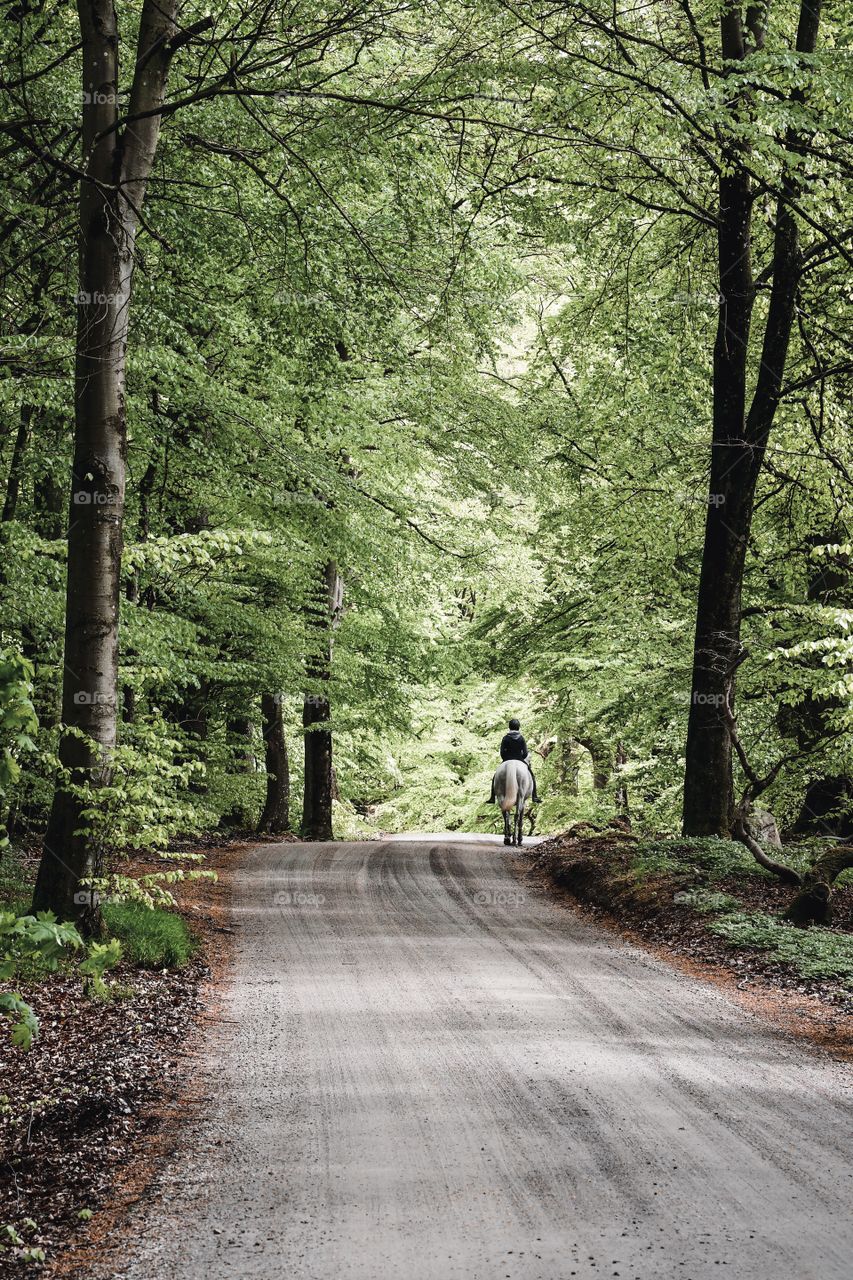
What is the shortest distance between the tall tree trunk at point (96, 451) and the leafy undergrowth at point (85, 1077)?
75cm

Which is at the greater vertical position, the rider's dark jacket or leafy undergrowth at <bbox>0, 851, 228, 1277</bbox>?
the rider's dark jacket

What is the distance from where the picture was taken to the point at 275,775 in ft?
78.7

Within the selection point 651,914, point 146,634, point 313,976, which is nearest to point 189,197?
point 146,634

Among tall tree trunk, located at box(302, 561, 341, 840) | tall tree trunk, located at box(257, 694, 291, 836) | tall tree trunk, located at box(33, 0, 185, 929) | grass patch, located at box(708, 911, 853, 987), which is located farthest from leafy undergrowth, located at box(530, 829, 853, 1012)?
tall tree trunk, located at box(257, 694, 291, 836)

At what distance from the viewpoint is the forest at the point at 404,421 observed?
879 centimetres

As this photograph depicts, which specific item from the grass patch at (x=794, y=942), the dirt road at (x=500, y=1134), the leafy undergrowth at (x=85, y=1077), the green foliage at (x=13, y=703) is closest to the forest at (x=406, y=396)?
the green foliage at (x=13, y=703)

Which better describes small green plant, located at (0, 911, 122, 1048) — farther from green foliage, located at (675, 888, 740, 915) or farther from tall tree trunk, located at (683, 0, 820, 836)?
tall tree trunk, located at (683, 0, 820, 836)

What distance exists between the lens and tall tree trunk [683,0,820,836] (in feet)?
46.9

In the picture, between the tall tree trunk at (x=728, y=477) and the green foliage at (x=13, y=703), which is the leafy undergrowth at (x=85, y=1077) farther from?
the tall tree trunk at (x=728, y=477)

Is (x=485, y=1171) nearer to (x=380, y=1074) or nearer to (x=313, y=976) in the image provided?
(x=380, y=1074)

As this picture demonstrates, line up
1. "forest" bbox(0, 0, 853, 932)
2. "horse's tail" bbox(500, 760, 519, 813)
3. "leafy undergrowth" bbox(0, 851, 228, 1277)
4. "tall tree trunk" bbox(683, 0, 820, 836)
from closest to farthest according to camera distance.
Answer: "leafy undergrowth" bbox(0, 851, 228, 1277)
"forest" bbox(0, 0, 853, 932)
"tall tree trunk" bbox(683, 0, 820, 836)
"horse's tail" bbox(500, 760, 519, 813)

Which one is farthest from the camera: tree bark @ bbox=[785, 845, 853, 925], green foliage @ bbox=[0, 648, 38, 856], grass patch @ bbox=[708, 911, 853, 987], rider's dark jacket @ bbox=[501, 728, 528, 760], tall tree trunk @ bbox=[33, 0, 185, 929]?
rider's dark jacket @ bbox=[501, 728, 528, 760]

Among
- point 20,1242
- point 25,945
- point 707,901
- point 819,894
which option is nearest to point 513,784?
point 707,901

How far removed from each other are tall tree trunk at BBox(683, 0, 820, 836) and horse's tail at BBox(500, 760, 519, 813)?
5.62 metres
